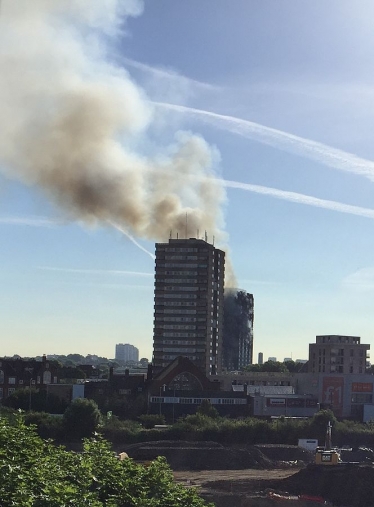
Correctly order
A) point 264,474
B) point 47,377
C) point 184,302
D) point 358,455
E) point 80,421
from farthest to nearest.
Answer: point 184,302 < point 47,377 < point 80,421 < point 358,455 < point 264,474

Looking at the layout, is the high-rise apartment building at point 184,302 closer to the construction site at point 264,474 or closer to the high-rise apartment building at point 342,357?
the high-rise apartment building at point 342,357

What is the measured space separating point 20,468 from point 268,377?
397ft

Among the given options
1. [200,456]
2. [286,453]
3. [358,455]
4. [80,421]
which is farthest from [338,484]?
[80,421]

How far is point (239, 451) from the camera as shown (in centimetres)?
10119

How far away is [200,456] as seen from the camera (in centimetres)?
9919

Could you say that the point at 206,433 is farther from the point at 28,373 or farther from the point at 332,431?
the point at 28,373

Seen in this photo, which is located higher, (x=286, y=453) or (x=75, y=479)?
(x=75, y=479)

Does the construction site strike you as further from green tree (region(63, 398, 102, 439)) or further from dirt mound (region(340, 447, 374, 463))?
green tree (region(63, 398, 102, 439))

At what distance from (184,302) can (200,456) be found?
67.7 metres

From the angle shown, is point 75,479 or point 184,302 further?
point 184,302

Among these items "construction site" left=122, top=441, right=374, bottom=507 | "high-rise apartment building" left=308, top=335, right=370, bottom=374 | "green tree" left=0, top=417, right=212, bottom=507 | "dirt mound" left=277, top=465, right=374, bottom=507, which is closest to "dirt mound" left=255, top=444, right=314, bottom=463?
"construction site" left=122, top=441, right=374, bottom=507

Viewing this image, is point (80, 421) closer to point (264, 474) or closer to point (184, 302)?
point (264, 474)

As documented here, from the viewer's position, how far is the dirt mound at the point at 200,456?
319 feet

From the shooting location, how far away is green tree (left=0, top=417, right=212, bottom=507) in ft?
100
